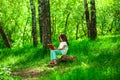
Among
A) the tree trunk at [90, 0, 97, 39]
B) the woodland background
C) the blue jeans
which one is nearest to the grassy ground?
the woodland background

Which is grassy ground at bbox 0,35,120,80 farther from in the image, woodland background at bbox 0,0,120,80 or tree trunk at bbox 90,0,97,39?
tree trunk at bbox 90,0,97,39

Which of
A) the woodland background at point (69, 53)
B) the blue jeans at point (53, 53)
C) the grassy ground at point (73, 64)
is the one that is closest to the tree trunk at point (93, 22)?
the woodland background at point (69, 53)

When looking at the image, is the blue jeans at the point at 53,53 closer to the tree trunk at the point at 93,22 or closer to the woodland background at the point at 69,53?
the woodland background at the point at 69,53

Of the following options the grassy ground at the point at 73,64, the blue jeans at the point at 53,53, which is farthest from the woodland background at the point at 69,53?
the blue jeans at the point at 53,53

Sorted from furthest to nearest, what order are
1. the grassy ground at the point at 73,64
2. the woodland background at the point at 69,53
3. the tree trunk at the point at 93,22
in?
1. the tree trunk at the point at 93,22
2. the woodland background at the point at 69,53
3. the grassy ground at the point at 73,64

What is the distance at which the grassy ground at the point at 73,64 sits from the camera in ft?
30.3

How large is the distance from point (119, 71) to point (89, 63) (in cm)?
345

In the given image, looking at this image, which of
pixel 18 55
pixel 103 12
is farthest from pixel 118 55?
pixel 103 12

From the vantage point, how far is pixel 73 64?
13.1 meters

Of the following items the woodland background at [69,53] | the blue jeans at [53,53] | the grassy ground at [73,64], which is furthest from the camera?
the blue jeans at [53,53]

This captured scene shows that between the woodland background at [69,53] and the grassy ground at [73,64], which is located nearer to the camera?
the grassy ground at [73,64]

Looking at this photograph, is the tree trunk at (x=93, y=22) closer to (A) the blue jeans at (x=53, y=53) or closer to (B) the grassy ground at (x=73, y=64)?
(B) the grassy ground at (x=73, y=64)

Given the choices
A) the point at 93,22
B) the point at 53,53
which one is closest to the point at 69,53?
the point at 53,53

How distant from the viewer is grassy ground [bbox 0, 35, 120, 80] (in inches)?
364
